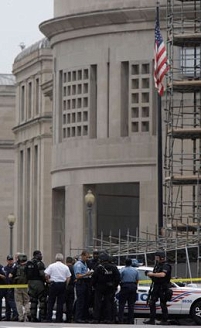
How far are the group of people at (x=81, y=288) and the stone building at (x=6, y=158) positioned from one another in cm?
7273

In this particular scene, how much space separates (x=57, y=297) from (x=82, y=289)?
80 centimetres

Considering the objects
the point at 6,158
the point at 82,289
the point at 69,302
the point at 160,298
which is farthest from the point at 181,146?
the point at 6,158

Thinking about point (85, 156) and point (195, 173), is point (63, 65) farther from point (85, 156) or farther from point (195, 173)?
point (195, 173)

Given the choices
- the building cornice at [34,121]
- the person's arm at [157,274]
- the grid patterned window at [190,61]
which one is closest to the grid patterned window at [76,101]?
the grid patterned window at [190,61]

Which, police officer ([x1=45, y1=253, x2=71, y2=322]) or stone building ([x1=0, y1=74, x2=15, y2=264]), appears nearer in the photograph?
police officer ([x1=45, y1=253, x2=71, y2=322])

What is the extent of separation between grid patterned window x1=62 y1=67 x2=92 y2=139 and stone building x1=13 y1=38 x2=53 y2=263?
29.1 feet

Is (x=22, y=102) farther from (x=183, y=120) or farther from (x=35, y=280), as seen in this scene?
(x=35, y=280)

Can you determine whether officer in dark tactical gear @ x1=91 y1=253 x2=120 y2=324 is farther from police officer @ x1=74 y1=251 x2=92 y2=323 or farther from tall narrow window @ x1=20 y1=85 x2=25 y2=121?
tall narrow window @ x1=20 y1=85 x2=25 y2=121

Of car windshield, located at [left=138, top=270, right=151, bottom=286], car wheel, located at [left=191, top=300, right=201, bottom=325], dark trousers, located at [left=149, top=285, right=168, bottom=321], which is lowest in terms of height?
car wheel, located at [left=191, top=300, right=201, bottom=325]

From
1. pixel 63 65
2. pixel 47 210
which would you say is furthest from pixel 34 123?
pixel 63 65

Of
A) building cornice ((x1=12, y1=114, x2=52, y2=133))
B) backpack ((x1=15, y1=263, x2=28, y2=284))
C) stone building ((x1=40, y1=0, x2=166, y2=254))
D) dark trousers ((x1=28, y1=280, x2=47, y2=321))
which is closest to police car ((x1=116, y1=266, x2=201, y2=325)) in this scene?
dark trousers ((x1=28, y1=280, x2=47, y2=321))

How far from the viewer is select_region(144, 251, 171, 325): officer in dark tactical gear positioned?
4228 centimetres

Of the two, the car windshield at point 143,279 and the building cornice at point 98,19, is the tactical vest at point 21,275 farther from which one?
the building cornice at point 98,19

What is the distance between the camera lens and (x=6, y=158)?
11919 centimetres
